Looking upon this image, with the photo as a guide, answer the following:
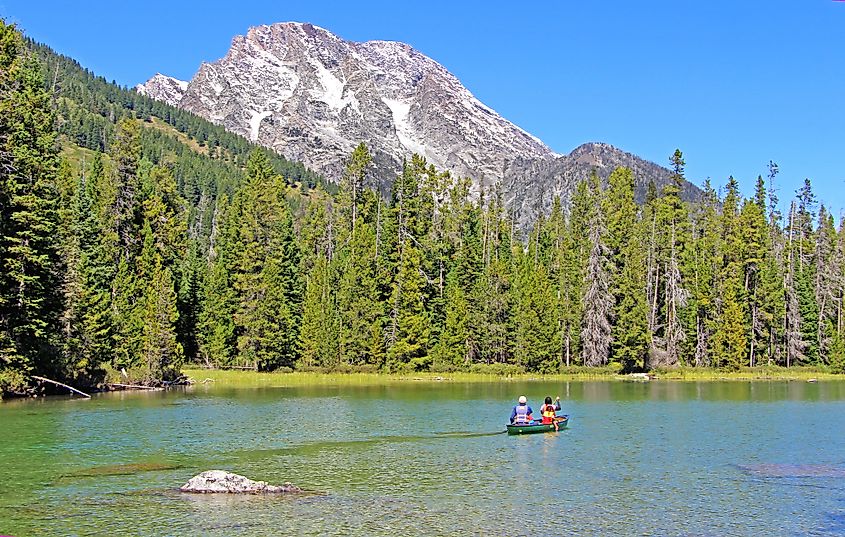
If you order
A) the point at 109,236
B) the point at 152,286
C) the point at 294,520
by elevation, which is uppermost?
the point at 109,236

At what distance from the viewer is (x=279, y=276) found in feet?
323

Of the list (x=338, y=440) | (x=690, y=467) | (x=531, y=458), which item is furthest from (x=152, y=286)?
(x=690, y=467)

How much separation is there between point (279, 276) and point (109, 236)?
20.7 m

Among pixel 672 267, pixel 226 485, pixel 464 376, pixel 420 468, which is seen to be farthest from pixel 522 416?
pixel 672 267

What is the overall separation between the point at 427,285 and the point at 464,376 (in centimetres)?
1644

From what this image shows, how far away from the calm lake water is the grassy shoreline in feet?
85.1

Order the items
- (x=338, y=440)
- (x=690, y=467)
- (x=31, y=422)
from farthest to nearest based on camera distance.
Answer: (x=31, y=422) < (x=338, y=440) < (x=690, y=467)

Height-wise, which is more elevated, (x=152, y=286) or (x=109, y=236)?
(x=109, y=236)

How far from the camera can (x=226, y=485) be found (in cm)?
2780

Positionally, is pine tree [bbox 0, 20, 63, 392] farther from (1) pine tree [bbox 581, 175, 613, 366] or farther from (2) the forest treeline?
(1) pine tree [bbox 581, 175, 613, 366]

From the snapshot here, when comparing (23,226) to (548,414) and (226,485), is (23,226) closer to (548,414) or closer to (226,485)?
(226,485)

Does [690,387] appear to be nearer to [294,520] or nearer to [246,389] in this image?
[246,389]

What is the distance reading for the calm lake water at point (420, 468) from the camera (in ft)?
80.0

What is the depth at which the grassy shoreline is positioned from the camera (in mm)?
87375
